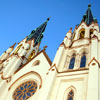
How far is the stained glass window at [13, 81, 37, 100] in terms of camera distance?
10.8 m

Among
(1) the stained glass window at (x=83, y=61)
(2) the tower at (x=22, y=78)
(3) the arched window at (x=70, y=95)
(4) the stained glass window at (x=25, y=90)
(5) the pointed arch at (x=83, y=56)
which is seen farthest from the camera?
(5) the pointed arch at (x=83, y=56)

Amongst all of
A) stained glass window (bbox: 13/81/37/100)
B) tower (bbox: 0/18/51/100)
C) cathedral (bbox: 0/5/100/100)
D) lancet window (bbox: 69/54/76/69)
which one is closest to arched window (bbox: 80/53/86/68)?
cathedral (bbox: 0/5/100/100)

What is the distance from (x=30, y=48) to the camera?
20.3 m

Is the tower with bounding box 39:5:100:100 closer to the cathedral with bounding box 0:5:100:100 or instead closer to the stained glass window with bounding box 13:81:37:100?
the cathedral with bounding box 0:5:100:100

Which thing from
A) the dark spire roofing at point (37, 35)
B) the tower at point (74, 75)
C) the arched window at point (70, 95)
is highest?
the dark spire roofing at point (37, 35)

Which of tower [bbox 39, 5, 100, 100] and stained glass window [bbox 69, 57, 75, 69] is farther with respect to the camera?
stained glass window [bbox 69, 57, 75, 69]

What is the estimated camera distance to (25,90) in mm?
11312

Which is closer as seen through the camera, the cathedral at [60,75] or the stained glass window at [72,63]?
the cathedral at [60,75]

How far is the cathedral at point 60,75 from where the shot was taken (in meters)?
8.70

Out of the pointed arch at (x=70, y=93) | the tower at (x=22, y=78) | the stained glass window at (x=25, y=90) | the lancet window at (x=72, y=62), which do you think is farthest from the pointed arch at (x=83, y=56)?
the stained glass window at (x=25, y=90)

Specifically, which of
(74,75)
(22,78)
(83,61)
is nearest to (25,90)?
(22,78)

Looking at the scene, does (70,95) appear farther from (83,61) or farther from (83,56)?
(83,56)

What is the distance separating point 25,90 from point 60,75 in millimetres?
3118

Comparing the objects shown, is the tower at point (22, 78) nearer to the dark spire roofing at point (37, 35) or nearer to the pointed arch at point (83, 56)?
the pointed arch at point (83, 56)
